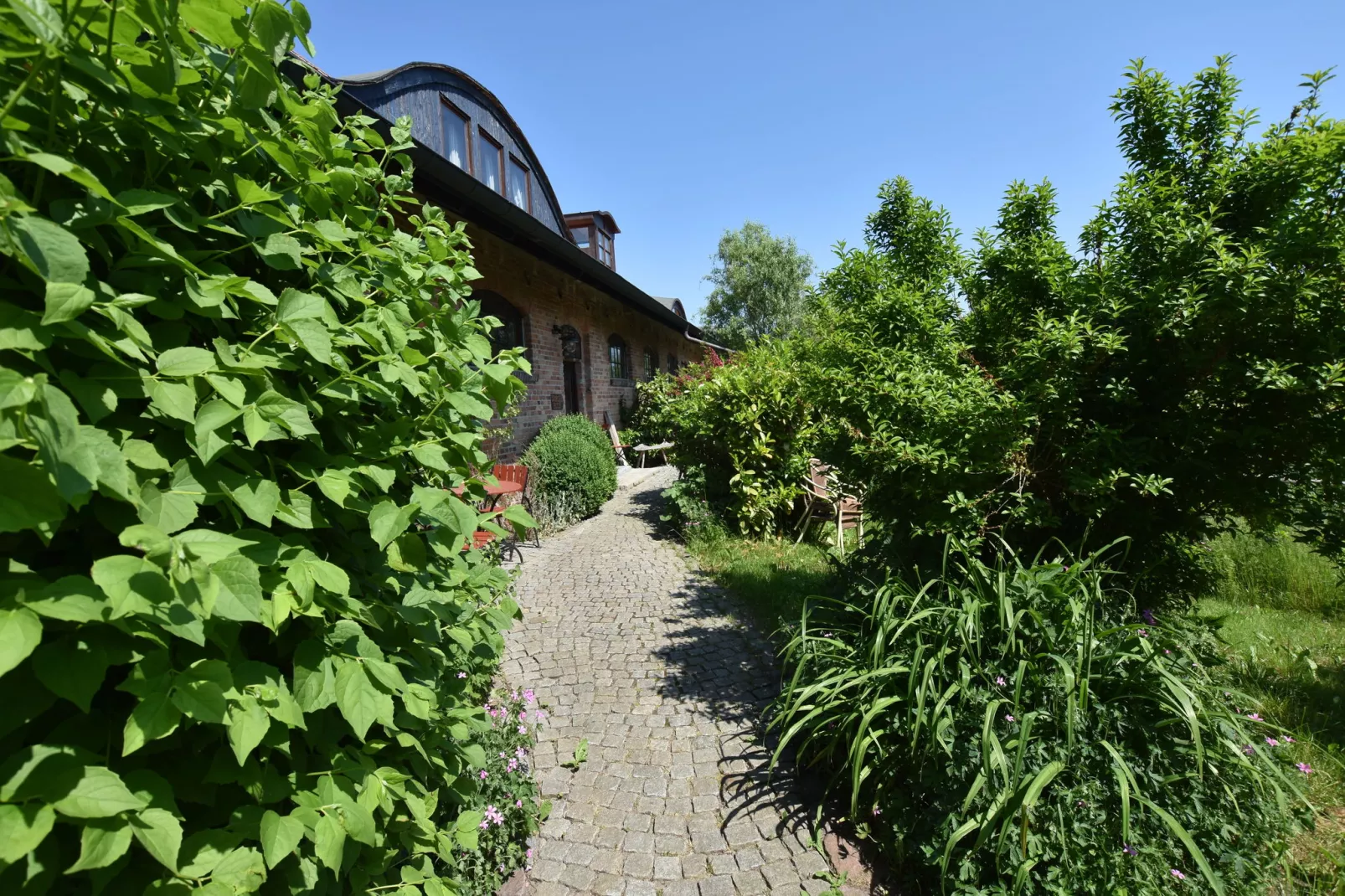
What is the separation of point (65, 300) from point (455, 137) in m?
12.9

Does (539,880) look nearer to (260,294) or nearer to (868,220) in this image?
(260,294)

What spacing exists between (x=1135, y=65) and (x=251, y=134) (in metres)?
3.66

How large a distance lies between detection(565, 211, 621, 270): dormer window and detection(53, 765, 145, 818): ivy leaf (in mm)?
17693

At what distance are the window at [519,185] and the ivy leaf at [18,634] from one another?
13861 mm

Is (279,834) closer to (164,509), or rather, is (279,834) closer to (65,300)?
(164,509)

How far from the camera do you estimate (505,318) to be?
27.3 feet

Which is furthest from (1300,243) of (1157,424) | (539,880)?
(539,880)

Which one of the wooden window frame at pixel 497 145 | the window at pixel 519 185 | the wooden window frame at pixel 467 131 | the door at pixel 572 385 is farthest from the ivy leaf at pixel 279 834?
the window at pixel 519 185

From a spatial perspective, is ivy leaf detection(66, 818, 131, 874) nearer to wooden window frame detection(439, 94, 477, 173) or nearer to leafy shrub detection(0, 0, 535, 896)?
leafy shrub detection(0, 0, 535, 896)

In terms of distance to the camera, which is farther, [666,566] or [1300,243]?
[666,566]

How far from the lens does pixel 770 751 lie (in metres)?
2.83

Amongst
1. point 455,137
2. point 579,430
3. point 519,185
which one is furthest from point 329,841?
point 519,185

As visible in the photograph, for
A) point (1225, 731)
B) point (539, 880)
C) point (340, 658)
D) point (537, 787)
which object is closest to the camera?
point (340, 658)

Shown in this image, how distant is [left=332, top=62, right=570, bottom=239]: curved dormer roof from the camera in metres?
9.40
